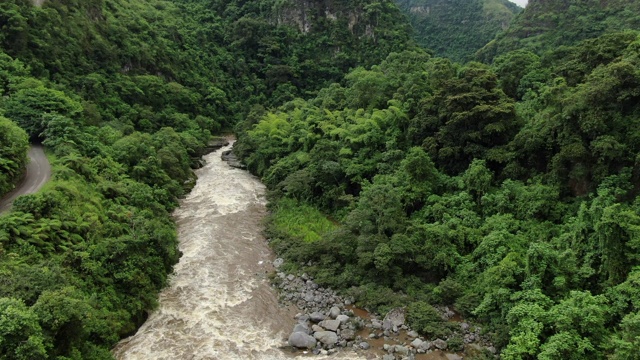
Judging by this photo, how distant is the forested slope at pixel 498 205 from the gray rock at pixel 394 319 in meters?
0.36

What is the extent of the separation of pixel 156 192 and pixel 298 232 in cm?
1001

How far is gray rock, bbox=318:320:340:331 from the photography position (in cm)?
1705

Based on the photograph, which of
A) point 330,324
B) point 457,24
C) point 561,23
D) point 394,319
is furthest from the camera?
point 457,24

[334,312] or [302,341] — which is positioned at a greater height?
[334,312]

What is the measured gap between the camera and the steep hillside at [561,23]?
58.7m

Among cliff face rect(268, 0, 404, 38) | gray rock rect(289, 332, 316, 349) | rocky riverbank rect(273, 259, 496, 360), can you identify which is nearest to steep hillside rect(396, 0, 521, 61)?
cliff face rect(268, 0, 404, 38)

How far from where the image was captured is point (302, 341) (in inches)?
634

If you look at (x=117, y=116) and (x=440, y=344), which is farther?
(x=117, y=116)

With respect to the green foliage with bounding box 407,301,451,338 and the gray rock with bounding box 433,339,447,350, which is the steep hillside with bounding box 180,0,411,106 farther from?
the gray rock with bounding box 433,339,447,350

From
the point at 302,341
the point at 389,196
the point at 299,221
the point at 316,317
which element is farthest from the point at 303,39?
the point at 302,341

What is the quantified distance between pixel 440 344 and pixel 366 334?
2.91m

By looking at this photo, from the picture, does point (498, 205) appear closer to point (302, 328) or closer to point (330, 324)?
point (330, 324)

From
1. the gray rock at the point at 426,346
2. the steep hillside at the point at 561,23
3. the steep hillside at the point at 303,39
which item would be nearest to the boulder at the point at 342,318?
the gray rock at the point at 426,346

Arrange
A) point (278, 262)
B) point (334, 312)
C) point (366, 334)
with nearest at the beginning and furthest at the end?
point (366, 334) → point (334, 312) → point (278, 262)
